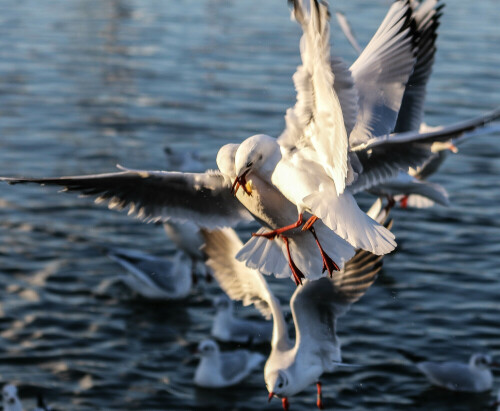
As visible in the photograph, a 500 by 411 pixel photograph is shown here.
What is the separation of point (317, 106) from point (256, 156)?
1.97 feet

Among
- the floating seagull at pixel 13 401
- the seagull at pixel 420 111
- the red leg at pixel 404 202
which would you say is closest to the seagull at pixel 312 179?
the seagull at pixel 420 111

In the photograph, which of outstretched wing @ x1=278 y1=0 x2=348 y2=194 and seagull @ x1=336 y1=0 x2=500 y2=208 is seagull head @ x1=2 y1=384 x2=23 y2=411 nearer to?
seagull @ x1=336 y1=0 x2=500 y2=208

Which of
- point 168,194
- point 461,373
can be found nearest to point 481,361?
point 461,373

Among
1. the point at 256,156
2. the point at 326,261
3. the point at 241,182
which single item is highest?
the point at 256,156

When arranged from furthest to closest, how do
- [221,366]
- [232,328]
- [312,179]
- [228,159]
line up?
[232,328]
[221,366]
[228,159]
[312,179]

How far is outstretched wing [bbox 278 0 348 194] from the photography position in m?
4.89

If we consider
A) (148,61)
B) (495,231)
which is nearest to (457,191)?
(495,231)

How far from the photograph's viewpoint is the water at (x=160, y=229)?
9.68 meters

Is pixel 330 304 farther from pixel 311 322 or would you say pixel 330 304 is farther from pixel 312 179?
pixel 312 179

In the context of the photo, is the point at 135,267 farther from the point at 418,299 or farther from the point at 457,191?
the point at 457,191

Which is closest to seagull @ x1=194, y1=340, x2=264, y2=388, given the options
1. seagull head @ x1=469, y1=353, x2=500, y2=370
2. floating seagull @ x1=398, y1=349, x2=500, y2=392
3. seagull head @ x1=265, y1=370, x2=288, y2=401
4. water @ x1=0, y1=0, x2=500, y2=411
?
water @ x1=0, y1=0, x2=500, y2=411

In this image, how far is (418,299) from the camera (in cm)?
1122

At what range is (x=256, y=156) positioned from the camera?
5891 mm

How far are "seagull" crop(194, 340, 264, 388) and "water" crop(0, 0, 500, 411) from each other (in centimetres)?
11
